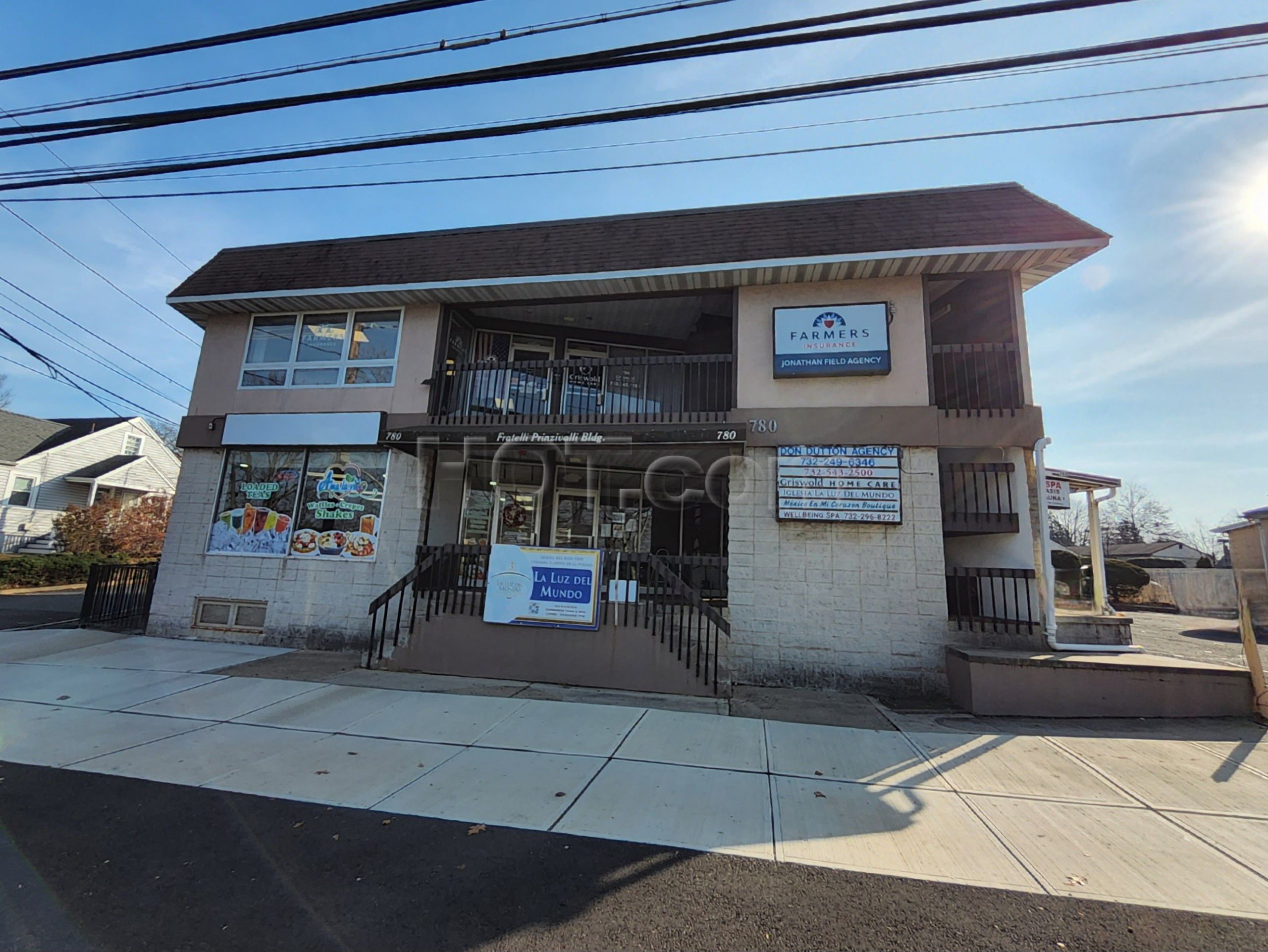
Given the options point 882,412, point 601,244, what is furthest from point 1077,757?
point 601,244

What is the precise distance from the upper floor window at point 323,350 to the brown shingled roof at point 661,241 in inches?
31.3

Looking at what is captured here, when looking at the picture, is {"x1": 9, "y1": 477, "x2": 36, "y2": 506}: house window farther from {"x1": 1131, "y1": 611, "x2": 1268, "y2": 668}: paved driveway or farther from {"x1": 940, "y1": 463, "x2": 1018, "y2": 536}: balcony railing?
{"x1": 1131, "y1": 611, "x2": 1268, "y2": 668}: paved driveway

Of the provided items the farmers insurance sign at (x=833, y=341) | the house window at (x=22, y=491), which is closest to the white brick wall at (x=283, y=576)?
the farmers insurance sign at (x=833, y=341)

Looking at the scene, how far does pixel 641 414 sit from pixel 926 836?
6556 millimetres

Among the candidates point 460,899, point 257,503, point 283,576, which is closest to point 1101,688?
point 460,899

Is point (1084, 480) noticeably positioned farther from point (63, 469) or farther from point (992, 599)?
point (63, 469)

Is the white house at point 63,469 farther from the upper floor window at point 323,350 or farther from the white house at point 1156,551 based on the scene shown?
the white house at point 1156,551

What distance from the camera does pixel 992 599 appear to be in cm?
810

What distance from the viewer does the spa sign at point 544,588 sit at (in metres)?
7.81

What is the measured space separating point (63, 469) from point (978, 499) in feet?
118

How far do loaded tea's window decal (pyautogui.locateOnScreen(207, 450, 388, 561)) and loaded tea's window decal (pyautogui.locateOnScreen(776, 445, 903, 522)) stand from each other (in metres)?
6.92

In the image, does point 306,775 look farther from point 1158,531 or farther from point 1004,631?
point 1158,531

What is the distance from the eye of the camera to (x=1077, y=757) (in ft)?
17.0

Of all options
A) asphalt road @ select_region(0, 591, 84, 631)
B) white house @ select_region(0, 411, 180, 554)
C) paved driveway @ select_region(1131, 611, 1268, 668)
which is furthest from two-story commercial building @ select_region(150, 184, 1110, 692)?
white house @ select_region(0, 411, 180, 554)
